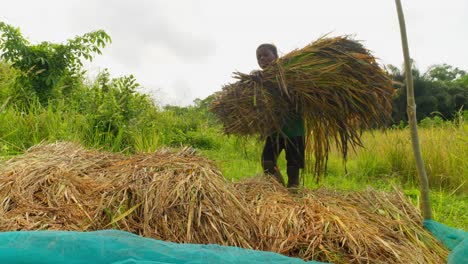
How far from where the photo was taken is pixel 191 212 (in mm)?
1999

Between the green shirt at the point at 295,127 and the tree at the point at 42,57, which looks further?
the tree at the point at 42,57

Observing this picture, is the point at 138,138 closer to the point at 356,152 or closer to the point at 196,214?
the point at 356,152

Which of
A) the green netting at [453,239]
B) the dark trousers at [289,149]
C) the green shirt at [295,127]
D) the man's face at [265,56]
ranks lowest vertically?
the green netting at [453,239]

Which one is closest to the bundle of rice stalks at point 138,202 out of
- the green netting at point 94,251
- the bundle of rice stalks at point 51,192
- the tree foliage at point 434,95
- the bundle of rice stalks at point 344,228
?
the bundle of rice stalks at point 51,192

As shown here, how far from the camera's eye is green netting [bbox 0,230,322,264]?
1389 millimetres

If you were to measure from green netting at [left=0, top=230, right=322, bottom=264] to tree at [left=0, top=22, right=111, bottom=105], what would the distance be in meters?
4.45

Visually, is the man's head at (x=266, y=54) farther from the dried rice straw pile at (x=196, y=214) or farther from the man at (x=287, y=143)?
the dried rice straw pile at (x=196, y=214)

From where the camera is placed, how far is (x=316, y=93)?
3.11 m

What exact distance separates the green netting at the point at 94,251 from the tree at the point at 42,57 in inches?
175

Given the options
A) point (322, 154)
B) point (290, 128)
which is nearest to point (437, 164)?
point (322, 154)

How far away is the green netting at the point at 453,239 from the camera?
1.84 m

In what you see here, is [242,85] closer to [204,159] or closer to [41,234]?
[204,159]

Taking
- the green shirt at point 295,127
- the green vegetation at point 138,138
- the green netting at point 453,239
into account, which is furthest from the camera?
the green vegetation at point 138,138

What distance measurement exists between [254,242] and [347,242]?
0.48 meters
